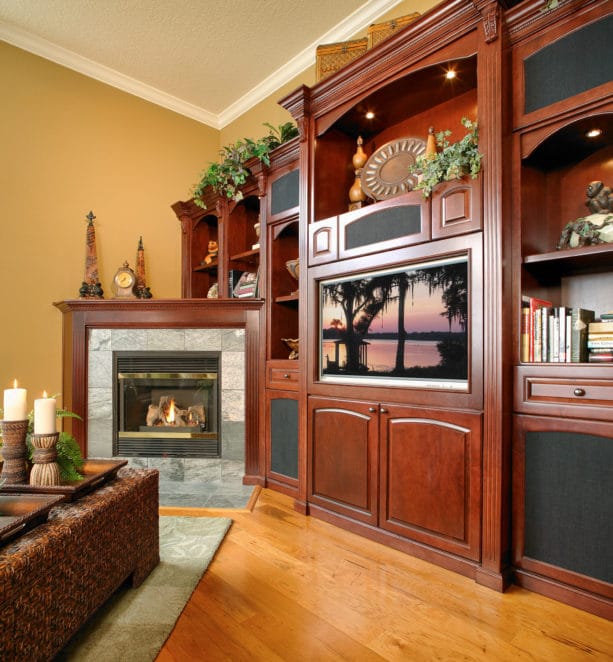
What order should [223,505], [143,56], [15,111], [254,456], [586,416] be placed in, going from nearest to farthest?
[586,416] < [223,505] < [254,456] < [15,111] < [143,56]

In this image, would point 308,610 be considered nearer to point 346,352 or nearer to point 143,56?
point 346,352

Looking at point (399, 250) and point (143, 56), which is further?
point (143, 56)

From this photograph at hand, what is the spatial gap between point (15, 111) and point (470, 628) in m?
4.55

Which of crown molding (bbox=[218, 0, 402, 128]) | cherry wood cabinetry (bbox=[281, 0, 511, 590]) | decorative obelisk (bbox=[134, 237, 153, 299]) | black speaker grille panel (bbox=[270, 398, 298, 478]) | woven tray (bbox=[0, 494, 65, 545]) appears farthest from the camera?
decorative obelisk (bbox=[134, 237, 153, 299])

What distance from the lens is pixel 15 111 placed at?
3385 millimetres

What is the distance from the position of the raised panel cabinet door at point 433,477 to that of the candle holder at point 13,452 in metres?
1.64

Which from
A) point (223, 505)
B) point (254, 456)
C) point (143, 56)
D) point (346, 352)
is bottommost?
point (223, 505)

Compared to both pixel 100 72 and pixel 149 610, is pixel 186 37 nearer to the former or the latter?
pixel 100 72

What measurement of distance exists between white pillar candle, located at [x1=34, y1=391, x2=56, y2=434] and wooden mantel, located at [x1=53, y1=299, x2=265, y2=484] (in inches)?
65.2

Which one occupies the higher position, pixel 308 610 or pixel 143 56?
pixel 143 56

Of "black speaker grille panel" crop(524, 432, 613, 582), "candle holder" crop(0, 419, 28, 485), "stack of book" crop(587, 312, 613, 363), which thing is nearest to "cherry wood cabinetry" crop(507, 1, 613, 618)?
"black speaker grille panel" crop(524, 432, 613, 582)

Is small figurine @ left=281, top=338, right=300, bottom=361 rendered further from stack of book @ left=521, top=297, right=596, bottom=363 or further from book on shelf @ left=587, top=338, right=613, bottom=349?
book on shelf @ left=587, top=338, right=613, bottom=349

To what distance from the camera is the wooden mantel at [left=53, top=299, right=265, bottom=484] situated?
125 inches

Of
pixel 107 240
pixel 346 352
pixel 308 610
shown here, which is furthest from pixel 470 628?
pixel 107 240
